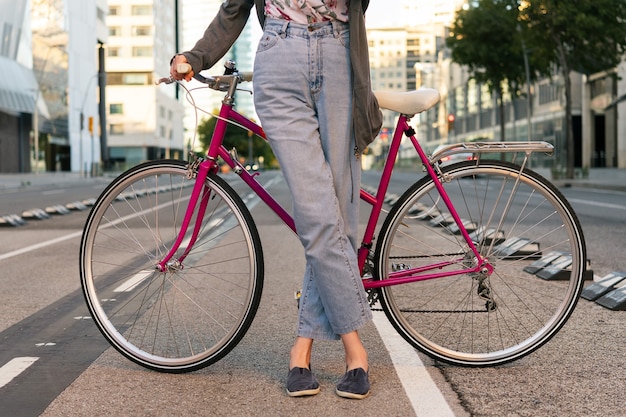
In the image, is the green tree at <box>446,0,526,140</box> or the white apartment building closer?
the green tree at <box>446,0,526,140</box>

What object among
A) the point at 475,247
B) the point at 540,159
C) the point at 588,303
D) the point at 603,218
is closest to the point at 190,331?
the point at 475,247

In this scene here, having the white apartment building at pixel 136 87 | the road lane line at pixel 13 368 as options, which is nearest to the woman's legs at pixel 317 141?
the road lane line at pixel 13 368

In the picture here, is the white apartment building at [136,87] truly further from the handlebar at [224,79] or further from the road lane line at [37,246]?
the handlebar at [224,79]

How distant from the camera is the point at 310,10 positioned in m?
3.47

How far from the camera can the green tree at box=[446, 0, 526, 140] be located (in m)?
39.4

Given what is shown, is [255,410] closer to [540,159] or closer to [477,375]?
[477,375]

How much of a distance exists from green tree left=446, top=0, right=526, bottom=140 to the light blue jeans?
118 ft

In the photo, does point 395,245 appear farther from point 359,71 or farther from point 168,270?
point 168,270

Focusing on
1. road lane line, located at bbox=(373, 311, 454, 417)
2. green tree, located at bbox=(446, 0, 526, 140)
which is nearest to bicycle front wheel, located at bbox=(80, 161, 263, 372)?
road lane line, located at bbox=(373, 311, 454, 417)

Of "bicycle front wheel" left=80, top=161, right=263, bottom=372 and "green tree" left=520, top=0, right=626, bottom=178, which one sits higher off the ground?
"green tree" left=520, top=0, right=626, bottom=178

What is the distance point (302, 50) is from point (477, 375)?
1.46m

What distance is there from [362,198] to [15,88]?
63.9m

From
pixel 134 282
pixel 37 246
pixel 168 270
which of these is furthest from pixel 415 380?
pixel 37 246

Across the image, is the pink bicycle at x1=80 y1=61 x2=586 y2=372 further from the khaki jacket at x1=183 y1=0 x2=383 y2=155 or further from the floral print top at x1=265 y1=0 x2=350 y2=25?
the floral print top at x1=265 y1=0 x2=350 y2=25
